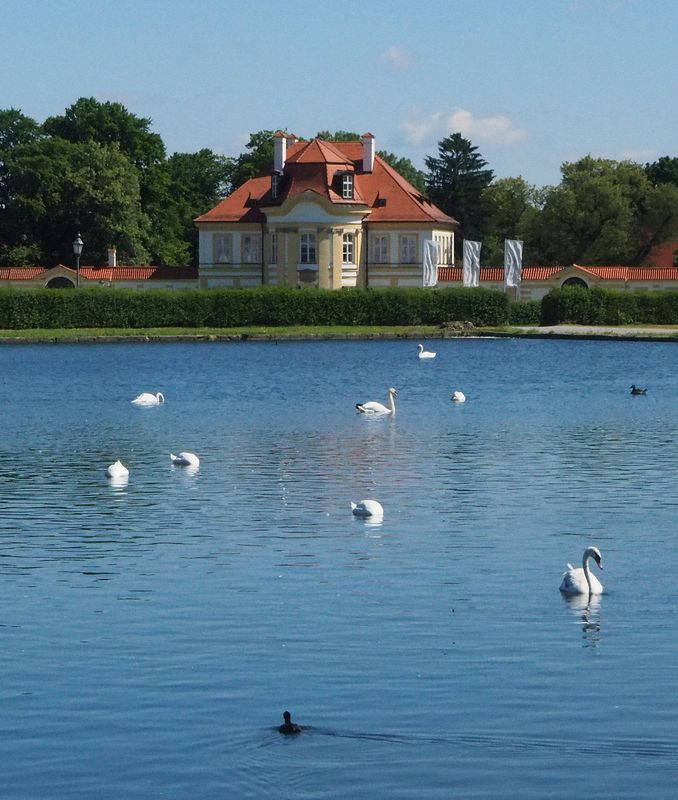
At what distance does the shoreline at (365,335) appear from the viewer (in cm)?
9556

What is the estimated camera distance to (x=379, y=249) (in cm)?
12031

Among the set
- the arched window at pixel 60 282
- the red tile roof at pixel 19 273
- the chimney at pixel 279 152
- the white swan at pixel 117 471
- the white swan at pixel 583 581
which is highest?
the chimney at pixel 279 152

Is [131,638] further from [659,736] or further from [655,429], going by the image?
[655,429]

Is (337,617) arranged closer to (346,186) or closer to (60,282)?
(60,282)

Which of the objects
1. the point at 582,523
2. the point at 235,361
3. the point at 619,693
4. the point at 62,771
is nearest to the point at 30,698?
the point at 62,771

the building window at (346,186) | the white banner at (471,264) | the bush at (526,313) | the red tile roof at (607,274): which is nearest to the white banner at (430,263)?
the white banner at (471,264)

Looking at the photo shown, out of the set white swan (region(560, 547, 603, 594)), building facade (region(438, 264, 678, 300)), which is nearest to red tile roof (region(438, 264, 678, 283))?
building facade (region(438, 264, 678, 300))

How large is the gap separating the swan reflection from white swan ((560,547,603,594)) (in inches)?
2.8

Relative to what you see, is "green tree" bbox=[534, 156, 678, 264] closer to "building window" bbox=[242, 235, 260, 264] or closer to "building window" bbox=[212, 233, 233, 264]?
"building window" bbox=[242, 235, 260, 264]

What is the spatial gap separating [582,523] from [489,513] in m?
1.81

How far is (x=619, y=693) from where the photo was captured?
15.2 metres

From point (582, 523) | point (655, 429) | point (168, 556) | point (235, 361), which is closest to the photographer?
point (168, 556)

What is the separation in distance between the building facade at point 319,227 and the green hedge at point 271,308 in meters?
9.04

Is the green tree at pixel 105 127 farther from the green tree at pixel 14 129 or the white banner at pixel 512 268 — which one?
the white banner at pixel 512 268
